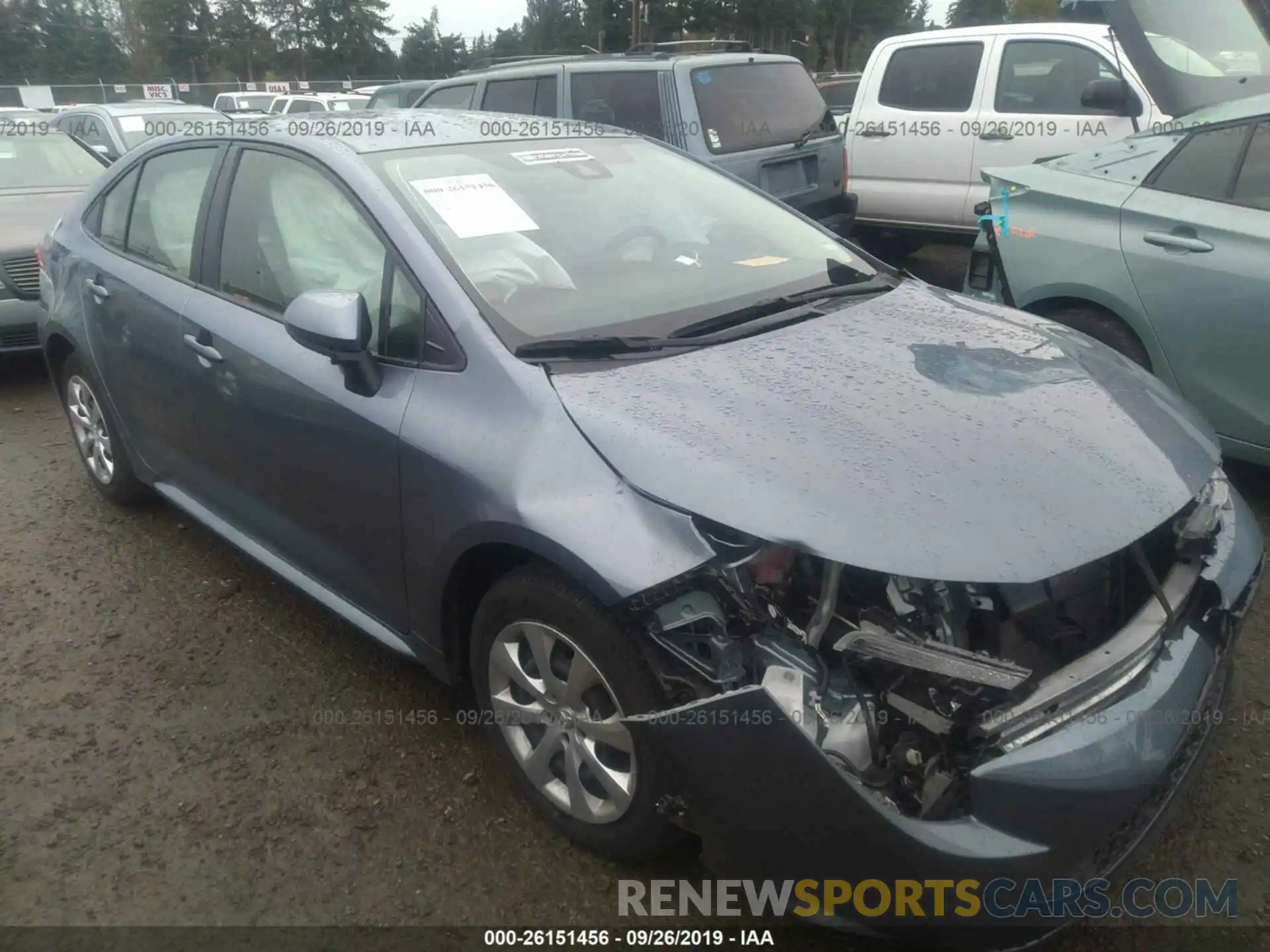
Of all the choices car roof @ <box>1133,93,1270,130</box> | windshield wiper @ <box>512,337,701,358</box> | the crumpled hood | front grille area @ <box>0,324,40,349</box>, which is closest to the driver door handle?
windshield wiper @ <box>512,337,701,358</box>

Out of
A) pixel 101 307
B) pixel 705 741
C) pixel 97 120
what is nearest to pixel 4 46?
pixel 97 120

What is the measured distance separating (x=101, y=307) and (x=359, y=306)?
191 cm

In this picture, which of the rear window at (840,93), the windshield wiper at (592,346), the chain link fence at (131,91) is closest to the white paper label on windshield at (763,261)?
the windshield wiper at (592,346)

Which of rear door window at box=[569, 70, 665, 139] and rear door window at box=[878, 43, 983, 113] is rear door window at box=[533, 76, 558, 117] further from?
rear door window at box=[878, 43, 983, 113]

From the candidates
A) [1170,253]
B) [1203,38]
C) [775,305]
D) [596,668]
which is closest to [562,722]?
[596,668]

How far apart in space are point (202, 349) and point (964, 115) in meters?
6.00

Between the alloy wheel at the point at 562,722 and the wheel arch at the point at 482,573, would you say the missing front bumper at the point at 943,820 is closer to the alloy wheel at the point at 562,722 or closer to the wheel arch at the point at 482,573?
the alloy wheel at the point at 562,722

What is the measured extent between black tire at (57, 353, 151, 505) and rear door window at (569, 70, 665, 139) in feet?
12.2

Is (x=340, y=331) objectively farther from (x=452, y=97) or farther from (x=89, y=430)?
(x=452, y=97)

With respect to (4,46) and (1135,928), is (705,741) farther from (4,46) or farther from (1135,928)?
(4,46)

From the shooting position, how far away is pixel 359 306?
238 cm

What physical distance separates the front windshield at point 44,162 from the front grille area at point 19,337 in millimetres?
1723

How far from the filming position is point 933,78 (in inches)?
290

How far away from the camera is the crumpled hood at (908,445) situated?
1.82 meters
